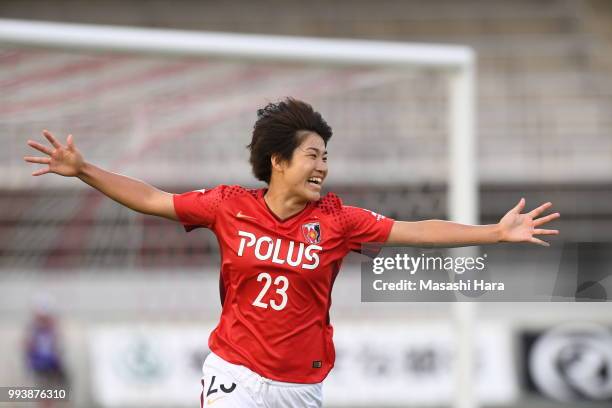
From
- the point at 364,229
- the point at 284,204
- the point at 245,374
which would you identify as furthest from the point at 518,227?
the point at 245,374

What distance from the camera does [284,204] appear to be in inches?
180

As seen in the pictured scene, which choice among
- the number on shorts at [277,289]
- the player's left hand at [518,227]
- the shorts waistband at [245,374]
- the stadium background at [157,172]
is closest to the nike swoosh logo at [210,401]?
the shorts waistband at [245,374]

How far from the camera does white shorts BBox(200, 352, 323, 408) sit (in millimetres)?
4414

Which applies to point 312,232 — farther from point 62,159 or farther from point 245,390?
point 62,159

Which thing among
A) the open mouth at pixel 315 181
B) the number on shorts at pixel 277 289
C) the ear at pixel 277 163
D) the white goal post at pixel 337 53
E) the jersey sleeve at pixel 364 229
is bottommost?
the number on shorts at pixel 277 289

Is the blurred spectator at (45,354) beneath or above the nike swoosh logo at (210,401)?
above

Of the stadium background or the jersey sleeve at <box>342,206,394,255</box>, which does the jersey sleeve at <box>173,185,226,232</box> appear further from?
the stadium background

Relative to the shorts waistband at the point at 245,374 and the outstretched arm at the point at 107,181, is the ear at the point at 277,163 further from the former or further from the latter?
the shorts waistband at the point at 245,374

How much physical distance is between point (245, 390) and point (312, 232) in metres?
0.76

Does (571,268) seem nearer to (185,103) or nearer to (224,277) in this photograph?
(224,277)

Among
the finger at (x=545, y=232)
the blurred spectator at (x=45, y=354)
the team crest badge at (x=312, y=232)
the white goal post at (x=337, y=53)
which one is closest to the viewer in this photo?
the finger at (x=545, y=232)

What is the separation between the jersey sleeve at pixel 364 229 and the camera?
15.0 ft

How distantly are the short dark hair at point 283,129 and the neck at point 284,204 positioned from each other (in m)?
0.16

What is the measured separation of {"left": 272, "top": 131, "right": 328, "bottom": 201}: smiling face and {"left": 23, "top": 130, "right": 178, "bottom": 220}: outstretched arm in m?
0.55
